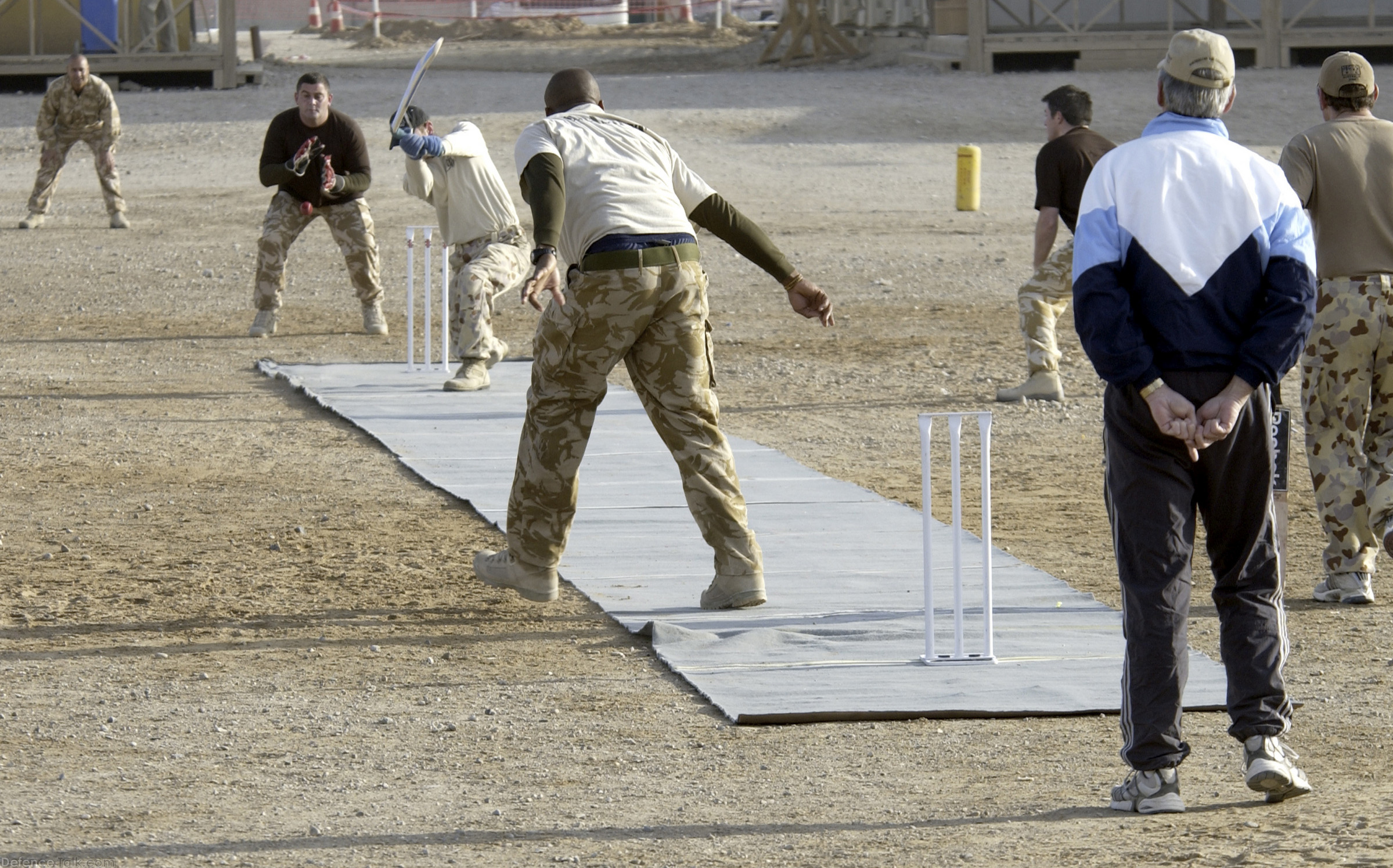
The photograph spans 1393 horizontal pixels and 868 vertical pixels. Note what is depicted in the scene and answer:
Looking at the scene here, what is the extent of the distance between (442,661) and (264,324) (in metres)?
8.97

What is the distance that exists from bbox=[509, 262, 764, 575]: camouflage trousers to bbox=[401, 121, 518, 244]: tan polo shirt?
5.11 metres

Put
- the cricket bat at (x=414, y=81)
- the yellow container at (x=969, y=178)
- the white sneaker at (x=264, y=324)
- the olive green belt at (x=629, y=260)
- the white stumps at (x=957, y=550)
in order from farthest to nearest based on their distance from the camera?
1. the yellow container at (x=969, y=178)
2. the white sneaker at (x=264, y=324)
3. the cricket bat at (x=414, y=81)
4. the olive green belt at (x=629, y=260)
5. the white stumps at (x=957, y=550)

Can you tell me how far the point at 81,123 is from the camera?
21.1 meters

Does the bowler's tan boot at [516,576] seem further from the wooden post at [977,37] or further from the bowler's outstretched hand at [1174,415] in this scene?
the wooden post at [977,37]

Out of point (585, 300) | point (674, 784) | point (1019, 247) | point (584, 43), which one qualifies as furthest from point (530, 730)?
point (584, 43)

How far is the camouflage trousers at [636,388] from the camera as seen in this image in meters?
6.71

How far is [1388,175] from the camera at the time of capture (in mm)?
7039

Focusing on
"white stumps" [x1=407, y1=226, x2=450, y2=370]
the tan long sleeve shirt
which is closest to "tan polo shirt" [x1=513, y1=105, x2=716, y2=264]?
"white stumps" [x1=407, y1=226, x2=450, y2=370]

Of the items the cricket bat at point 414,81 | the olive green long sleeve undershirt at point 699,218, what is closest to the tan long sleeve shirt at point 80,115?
the cricket bat at point 414,81

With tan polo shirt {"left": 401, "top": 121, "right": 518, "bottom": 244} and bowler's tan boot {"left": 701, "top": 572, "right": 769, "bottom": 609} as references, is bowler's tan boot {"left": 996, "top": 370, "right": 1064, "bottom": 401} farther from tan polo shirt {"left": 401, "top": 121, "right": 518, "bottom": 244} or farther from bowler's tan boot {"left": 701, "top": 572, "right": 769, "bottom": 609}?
bowler's tan boot {"left": 701, "top": 572, "right": 769, "bottom": 609}

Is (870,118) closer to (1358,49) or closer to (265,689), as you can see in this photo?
(1358,49)

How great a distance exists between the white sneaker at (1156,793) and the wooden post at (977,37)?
28197mm

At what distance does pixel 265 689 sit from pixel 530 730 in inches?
39.6

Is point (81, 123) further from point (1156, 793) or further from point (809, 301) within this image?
point (1156, 793)
